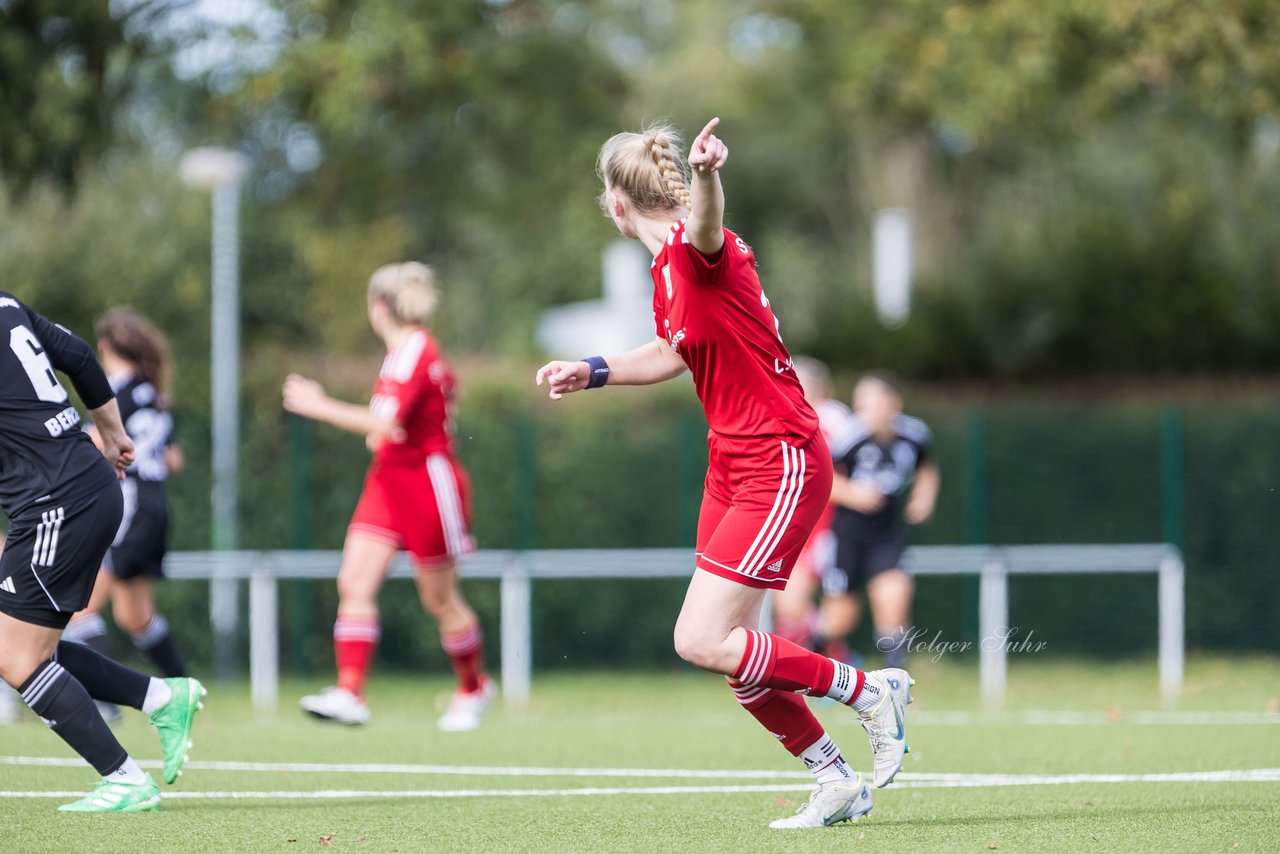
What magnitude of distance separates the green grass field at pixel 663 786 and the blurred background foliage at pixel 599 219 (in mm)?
3701

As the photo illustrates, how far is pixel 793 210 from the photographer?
39000 mm

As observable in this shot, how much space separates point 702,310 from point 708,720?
6.06 meters

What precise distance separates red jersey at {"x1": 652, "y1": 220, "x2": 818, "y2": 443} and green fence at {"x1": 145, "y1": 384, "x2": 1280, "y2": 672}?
9329 mm

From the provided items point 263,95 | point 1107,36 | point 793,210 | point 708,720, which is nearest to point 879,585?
point 708,720

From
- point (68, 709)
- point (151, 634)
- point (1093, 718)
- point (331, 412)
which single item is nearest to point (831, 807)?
point (68, 709)

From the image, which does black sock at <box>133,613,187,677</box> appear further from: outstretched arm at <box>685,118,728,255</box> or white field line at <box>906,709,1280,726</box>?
outstretched arm at <box>685,118,728,255</box>

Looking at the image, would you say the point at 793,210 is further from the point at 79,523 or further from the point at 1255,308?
the point at 79,523

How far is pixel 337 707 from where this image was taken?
8.73 metres

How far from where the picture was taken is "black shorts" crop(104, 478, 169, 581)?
30.1 feet

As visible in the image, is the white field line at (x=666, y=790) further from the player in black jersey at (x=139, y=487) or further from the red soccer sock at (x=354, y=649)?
the player in black jersey at (x=139, y=487)

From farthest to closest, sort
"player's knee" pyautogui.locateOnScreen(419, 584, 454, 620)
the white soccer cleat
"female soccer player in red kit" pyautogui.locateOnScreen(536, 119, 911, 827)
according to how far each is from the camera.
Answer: the white soccer cleat
"player's knee" pyautogui.locateOnScreen(419, 584, 454, 620)
"female soccer player in red kit" pyautogui.locateOnScreen(536, 119, 911, 827)

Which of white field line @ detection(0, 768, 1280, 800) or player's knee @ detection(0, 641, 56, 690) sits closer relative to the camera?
player's knee @ detection(0, 641, 56, 690)

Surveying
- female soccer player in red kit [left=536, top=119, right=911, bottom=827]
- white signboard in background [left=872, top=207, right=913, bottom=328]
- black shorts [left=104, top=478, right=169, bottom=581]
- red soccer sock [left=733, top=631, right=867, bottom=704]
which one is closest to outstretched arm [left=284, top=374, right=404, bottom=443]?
black shorts [left=104, top=478, right=169, bottom=581]

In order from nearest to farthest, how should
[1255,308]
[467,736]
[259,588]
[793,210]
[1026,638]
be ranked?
[467,736]
[259,588]
[1026,638]
[1255,308]
[793,210]
